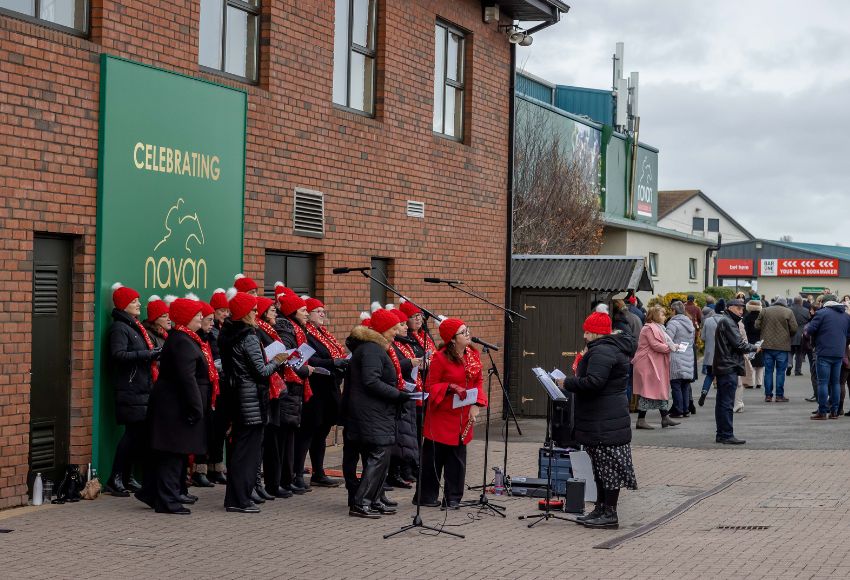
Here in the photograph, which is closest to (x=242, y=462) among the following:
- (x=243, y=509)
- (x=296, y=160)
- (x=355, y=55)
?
(x=243, y=509)

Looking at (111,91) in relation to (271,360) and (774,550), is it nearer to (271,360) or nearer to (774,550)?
(271,360)

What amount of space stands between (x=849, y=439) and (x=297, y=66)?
29.4ft

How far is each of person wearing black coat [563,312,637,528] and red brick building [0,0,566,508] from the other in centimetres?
437

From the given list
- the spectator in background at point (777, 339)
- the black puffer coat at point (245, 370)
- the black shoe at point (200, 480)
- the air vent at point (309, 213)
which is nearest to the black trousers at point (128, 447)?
the black shoe at point (200, 480)

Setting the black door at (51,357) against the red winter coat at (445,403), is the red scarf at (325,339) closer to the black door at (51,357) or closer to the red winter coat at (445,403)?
the red winter coat at (445,403)

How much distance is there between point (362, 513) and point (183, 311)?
2.30 metres

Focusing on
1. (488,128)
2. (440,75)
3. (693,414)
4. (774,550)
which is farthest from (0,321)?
(693,414)

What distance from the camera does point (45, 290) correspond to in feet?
36.6

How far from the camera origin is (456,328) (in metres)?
11.2

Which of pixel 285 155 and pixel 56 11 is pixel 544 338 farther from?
pixel 56 11

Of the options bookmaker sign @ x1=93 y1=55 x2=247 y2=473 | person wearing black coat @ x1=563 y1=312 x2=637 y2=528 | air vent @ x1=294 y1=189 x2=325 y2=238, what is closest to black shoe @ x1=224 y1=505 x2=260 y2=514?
bookmaker sign @ x1=93 y1=55 x2=247 y2=473

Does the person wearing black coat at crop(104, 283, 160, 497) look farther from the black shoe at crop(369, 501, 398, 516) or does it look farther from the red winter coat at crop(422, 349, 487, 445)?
the red winter coat at crop(422, 349, 487, 445)

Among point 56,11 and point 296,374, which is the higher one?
point 56,11

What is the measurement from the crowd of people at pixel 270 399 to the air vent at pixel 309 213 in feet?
7.31
